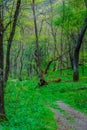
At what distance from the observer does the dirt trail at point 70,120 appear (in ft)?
44.2

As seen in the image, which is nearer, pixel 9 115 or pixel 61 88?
pixel 9 115

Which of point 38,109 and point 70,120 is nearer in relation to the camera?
point 70,120

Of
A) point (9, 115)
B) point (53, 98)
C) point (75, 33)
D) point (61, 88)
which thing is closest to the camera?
point (9, 115)

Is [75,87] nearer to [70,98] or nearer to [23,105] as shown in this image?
[70,98]

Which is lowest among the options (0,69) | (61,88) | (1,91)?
(61,88)

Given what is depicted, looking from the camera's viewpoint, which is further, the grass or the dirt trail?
the dirt trail

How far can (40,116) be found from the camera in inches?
564

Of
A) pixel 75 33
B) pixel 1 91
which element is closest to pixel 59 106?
pixel 1 91

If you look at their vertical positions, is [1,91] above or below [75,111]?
above

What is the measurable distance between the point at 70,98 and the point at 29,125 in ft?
31.7

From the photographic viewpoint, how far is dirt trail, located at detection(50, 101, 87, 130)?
13469mm

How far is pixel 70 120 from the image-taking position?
1485cm

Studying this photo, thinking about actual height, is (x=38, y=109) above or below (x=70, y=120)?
above

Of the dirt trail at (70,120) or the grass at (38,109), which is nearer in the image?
the grass at (38,109)
